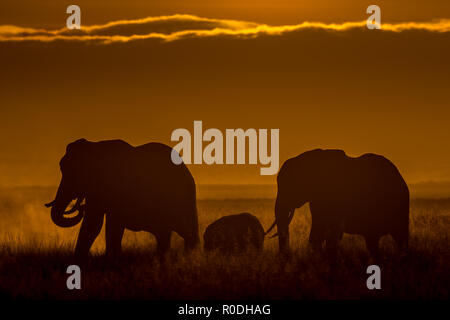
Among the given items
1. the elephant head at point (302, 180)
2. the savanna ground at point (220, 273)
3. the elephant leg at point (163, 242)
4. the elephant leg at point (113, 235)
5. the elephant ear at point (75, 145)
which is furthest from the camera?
the elephant head at point (302, 180)

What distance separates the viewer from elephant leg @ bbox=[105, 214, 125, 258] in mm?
17656

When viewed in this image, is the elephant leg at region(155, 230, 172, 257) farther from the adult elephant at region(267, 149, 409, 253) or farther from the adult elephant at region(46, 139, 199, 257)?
the adult elephant at region(267, 149, 409, 253)

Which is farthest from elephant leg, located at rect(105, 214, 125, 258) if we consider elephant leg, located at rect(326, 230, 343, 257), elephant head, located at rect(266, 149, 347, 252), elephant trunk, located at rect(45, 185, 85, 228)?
elephant leg, located at rect(326, 230, 343, 257)

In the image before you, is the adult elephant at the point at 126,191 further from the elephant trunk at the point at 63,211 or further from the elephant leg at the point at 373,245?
the elephant leg at the point at 373,245

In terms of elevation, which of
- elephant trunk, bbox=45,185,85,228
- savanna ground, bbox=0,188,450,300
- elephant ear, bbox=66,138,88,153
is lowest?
savanna ground, bbox=0,188,450,300

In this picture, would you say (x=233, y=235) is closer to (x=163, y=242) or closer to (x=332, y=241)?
(x=163, y=242)

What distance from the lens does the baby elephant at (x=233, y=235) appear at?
1831cm

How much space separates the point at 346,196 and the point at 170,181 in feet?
12.7

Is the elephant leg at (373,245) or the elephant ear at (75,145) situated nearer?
the elephant leg at (373,245)

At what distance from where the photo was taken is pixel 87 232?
57.7ft

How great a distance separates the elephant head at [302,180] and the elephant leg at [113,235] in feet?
11.3

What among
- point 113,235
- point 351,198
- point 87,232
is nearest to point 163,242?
point 113,235

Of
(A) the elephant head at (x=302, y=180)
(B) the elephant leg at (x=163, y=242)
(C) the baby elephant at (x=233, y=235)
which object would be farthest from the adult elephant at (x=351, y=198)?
(B) the elephant leg at (x=163, y=242)

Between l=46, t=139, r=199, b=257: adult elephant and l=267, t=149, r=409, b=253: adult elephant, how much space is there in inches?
93.1
